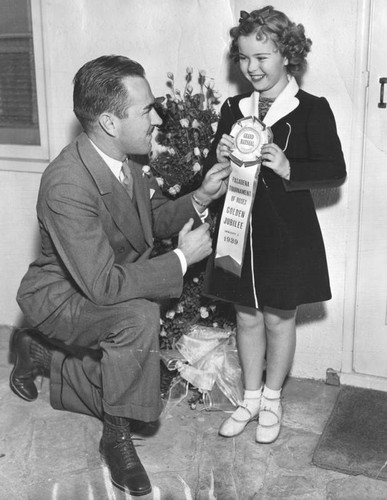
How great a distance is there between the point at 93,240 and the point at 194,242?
402 millimetres

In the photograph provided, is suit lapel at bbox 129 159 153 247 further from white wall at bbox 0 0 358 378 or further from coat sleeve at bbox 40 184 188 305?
white wall at bbox 0 0 358 378

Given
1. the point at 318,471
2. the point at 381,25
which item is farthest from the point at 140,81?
the point at 318,471

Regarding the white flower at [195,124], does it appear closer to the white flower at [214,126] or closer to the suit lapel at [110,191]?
the white flower at [214,126]

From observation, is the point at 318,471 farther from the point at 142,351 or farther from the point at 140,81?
the point at 140,81

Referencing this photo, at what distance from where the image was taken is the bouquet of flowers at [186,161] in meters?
3.27

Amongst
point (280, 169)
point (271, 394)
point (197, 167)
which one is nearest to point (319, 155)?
point (280, 169)

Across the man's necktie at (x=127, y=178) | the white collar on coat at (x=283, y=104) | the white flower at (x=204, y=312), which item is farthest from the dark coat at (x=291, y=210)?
the man's necktie at (x=127, y=178)

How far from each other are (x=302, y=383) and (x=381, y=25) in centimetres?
165

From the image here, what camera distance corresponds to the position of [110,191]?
290 centimetres

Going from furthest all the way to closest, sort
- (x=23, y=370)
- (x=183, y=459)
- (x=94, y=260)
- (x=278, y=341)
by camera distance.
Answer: (x=23, y=370) < (x=278, y=341) < (x=183, y=459) < (x=94, y=260)

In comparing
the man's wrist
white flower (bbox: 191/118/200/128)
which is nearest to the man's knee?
the man's wrist

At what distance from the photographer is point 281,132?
9.50 ft

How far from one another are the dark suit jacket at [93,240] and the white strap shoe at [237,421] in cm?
65

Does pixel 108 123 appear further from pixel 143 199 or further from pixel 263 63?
pixel 263 63
